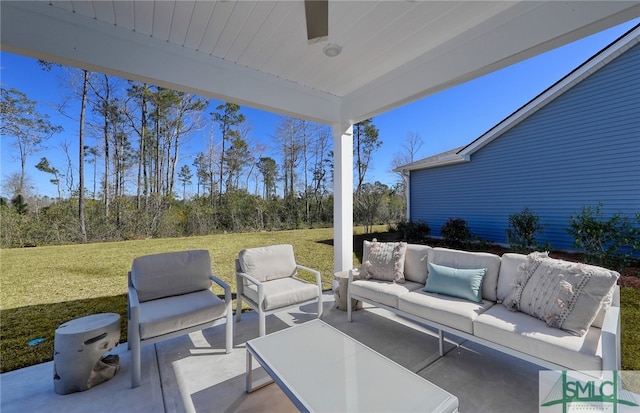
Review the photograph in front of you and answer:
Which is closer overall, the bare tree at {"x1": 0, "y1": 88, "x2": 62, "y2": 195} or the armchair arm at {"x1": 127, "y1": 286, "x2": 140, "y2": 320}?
the armchair arm at {"x1": 127, "y1": 286, "x2": 140, "y2": 320}

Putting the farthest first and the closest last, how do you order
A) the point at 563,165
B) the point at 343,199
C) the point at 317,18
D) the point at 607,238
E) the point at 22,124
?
the point at 563,165 < the point at 22,124 < the point at 607,238 < the point at 343,199 < the point at 317,18

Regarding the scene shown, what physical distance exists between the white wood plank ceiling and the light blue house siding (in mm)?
4571

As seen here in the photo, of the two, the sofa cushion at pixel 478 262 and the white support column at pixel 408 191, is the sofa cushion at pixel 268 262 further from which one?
the white support column at pixel 408 191

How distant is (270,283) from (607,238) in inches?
233

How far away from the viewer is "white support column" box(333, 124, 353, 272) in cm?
398

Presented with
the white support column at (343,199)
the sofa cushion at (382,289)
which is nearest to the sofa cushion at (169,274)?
the sofa cushion at (382,289)

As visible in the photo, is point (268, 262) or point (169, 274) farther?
point (268, 262)

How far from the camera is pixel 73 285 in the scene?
13.8 feet

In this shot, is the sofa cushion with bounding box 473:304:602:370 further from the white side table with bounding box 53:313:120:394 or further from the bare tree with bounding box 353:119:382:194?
the bare tree with bounding box 353:119:382:194

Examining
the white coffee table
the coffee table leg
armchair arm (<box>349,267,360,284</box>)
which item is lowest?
the coffee table leg

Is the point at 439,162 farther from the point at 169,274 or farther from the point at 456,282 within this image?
the point at 169,274

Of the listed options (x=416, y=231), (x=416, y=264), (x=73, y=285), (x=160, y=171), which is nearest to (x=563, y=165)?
(x=416, y=231)

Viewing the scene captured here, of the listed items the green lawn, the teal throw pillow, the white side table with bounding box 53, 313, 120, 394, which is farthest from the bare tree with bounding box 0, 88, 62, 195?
the teal throw pillow

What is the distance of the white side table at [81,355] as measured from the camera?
195cm
